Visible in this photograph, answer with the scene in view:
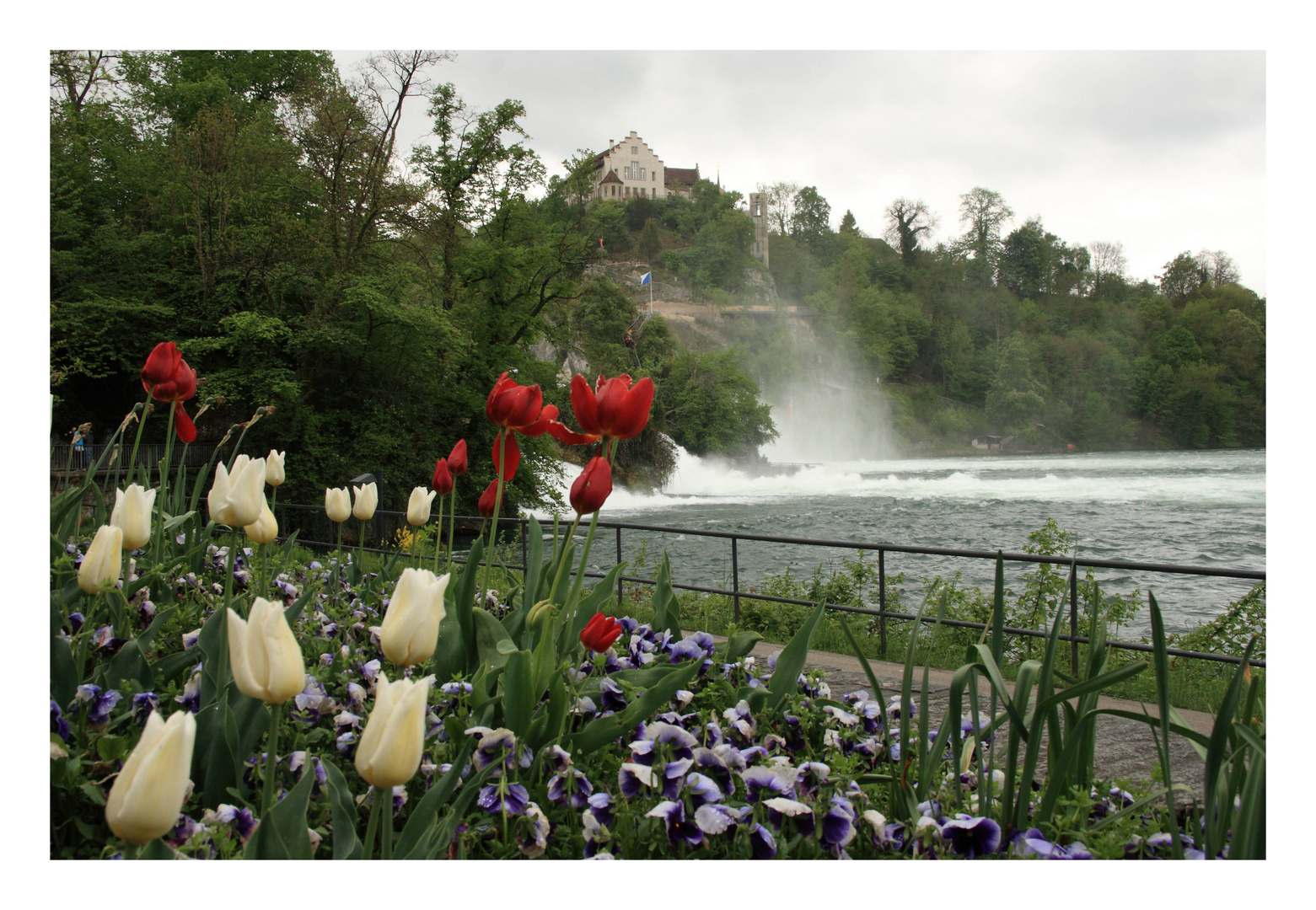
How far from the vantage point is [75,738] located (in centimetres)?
153

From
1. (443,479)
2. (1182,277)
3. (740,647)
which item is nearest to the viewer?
(740,647)

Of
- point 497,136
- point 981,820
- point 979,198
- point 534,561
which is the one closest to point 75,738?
point 534,561

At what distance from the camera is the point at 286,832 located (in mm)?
1112

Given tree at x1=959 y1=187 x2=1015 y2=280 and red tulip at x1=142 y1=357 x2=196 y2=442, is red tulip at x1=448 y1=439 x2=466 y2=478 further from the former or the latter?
tree at x1=959 y1=187 x2=1015 y2=280

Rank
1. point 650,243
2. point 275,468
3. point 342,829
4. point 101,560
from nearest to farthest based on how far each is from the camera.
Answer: point 342,829 → point 101,560 → point 275,468 → point 650,243

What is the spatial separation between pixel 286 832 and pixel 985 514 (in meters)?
26.1

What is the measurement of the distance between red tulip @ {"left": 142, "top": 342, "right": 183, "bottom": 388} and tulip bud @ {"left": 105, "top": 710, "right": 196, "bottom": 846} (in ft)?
6.52

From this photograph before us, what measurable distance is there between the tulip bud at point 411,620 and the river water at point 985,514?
22.7 feet

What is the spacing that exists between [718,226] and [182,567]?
6373 centimetres

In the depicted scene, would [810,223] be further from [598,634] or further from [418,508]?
[598,634]

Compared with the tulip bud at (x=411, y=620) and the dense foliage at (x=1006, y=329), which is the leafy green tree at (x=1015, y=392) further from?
the tulip bud at (x=411, y=620)

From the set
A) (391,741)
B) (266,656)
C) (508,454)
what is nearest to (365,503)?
(508,454)

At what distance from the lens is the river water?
14.0m

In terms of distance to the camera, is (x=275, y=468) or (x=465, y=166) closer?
(x=275, y=468)
